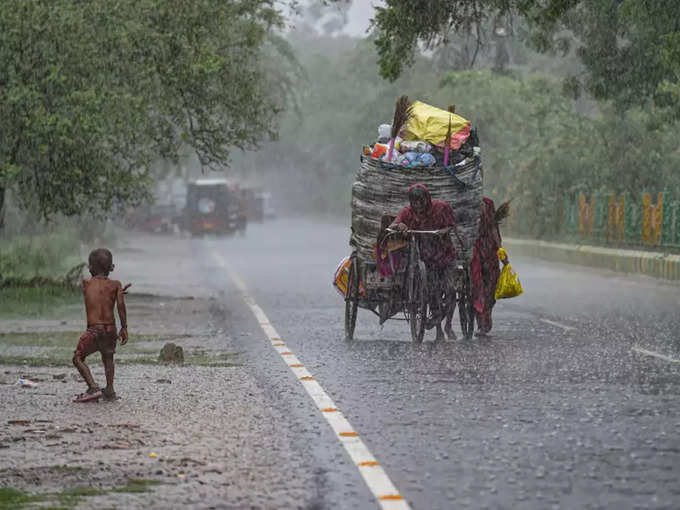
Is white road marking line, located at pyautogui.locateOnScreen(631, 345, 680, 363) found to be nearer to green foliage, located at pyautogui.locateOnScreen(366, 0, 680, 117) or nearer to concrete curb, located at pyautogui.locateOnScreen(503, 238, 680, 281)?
green foliage, located at pyautogui.locateOnScreen(366, 0, 680, 117)

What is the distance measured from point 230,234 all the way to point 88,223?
19172 mm

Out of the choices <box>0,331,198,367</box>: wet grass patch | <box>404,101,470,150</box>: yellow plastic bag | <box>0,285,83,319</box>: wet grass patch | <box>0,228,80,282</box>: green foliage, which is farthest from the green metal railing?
<box>0,331,198,367</box>: wet grass patch

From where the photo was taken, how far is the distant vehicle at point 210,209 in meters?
62.5

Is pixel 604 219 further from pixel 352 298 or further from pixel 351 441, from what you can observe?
pixel 351 441

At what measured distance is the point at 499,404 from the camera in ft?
33.2

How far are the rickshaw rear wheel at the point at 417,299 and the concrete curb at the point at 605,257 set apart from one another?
13786 millimetres

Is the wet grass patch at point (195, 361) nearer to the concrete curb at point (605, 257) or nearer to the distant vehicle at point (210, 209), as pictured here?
the concrete curb at point (605, 257)

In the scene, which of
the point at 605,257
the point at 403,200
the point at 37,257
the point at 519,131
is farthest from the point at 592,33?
the point at 519,131

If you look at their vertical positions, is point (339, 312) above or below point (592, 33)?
below

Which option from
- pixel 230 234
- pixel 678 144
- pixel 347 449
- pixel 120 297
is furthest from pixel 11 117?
pixel 230 234

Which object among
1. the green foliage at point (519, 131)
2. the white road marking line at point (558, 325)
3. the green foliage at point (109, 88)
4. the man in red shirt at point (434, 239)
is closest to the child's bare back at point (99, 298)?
the man in red shirt at point (434, 239)

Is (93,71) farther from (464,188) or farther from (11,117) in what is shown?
(464,188)

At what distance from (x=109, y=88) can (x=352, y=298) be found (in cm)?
709

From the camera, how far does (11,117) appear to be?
64.8 ft
